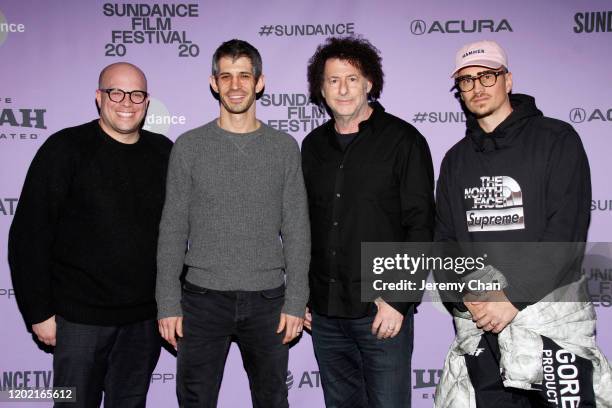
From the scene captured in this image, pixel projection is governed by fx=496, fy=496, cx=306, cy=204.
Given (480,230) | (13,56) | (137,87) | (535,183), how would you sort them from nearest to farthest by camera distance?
(535,183)
(480,230)
(137,87)
(13,56)

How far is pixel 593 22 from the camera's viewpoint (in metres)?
2.77

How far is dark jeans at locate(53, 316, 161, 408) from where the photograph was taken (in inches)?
83.2

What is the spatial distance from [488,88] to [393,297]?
981 millimetres

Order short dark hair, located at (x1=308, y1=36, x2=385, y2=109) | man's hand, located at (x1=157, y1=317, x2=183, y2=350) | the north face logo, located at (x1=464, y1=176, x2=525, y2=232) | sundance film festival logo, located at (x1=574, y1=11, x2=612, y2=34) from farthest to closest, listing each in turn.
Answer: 1. sundance film festival logo, located at (x1=574, y1=11, x2=612, y2=34)
2. short dark hair, located at (x1=308, y1=36, x2=385, y2=109)
3. man's hand, located at (x1=157, y1=317, x2=183, y2=350)
4. the north face logo, located at (x1=464, y1=176, x2=525, y2=232)

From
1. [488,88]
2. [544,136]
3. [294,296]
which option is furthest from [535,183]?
[294,296]

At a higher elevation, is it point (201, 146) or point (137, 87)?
point (137, 87)

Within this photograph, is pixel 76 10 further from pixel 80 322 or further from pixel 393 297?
pixel 393 297

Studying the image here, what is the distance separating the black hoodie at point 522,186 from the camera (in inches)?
75.7

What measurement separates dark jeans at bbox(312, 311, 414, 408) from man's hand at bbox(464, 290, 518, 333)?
1.00ft

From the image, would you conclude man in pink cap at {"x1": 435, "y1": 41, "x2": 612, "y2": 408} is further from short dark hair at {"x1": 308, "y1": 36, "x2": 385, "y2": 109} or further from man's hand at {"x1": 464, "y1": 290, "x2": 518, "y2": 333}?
short dark hair at {"x1": 308, "y1": 36, "x2": 385, "y2": 109}

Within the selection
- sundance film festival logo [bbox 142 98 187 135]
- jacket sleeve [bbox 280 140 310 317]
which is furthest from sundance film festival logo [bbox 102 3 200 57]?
jacket sleeve [bbox 280 140 310 317]

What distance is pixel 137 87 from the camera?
7.37 ft

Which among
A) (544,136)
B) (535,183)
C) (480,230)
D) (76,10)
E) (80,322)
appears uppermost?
(76,10)

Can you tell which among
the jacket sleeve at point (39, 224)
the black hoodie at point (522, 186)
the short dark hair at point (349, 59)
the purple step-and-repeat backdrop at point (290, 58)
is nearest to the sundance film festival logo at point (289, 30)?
the purple step-and-repeat backdrop at point (290, 58)
